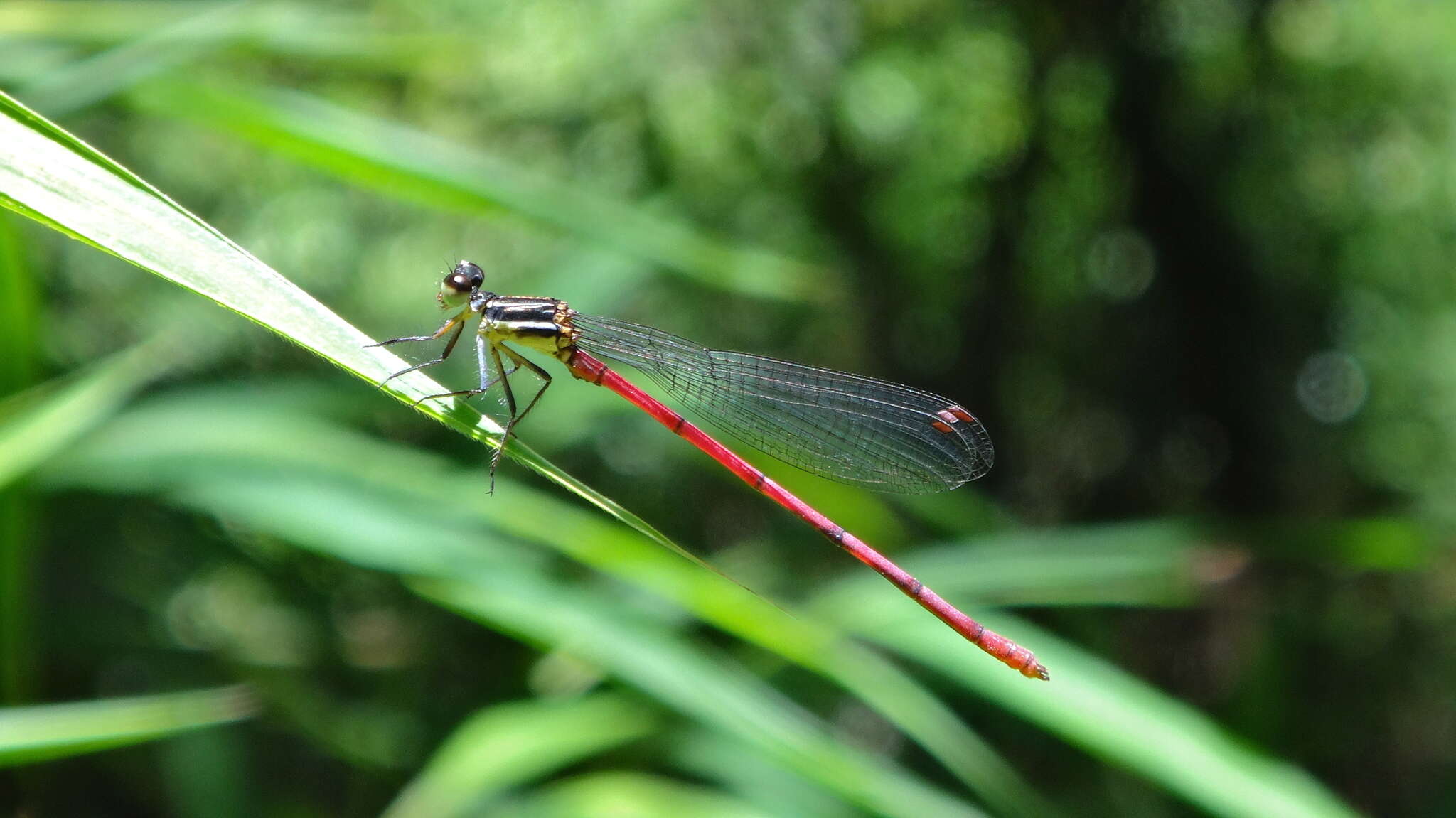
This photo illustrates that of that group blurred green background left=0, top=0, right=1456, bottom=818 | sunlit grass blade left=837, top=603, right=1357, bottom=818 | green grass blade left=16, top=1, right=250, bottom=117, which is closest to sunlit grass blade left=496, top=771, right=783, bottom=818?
blurred green background left=0, top=0, right=1456, bottom=818

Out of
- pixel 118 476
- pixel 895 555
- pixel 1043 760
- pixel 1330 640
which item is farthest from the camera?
pixel 1330 640

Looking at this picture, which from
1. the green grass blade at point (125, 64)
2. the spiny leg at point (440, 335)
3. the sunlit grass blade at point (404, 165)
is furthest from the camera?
the sunlit grass blade at point (404, 165)

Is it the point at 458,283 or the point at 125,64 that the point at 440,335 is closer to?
the point at 458,283

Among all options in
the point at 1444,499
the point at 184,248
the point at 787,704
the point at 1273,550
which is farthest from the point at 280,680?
the point at 1444,499

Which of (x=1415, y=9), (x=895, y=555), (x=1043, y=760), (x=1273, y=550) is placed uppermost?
(x=1415, y=9)

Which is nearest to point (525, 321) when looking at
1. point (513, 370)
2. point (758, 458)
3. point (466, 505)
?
point (513, 370)

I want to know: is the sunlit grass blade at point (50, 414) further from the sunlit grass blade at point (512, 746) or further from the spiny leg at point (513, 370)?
the sunlit grass blade at point (512, 746)

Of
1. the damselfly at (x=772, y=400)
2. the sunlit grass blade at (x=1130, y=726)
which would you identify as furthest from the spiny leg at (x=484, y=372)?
the sunlit grass blade at (x=1130, y=726)

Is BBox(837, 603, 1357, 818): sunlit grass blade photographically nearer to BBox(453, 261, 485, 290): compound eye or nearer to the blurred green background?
the blurred green background

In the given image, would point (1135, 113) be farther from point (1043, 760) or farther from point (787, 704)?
point (787, 704)
